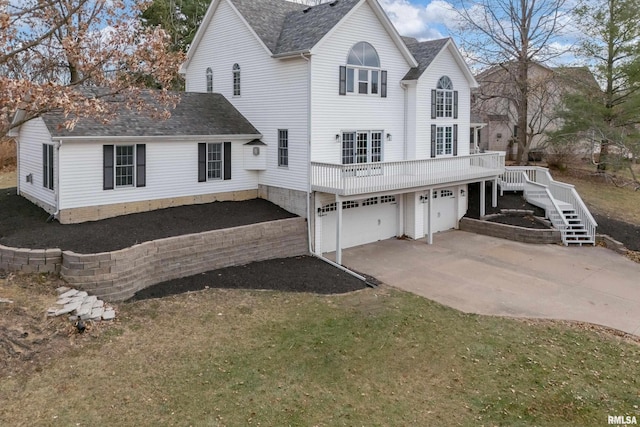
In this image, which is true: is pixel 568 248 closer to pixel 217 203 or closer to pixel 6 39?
pixel 217 203

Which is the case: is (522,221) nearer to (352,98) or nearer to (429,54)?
(429,54)

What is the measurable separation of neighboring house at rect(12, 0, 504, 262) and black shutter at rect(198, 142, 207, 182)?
20cm

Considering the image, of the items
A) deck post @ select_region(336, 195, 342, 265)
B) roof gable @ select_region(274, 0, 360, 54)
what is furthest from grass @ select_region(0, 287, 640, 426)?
roof gable @ select_region(274, 0, 360, 54)

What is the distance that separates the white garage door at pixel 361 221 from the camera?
1795cm

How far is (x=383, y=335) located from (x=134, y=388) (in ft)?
17.0

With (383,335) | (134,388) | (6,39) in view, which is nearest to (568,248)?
(383,335)

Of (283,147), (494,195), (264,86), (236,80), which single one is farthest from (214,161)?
(494,195)

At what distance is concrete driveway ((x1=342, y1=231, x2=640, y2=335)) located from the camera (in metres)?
12.6

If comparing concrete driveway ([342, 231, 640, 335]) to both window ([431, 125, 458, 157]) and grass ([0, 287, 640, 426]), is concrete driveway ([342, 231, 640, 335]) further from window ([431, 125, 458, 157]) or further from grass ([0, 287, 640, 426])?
window ([431, 125, 458, 157])

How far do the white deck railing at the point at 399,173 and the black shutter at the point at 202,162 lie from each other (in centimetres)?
407

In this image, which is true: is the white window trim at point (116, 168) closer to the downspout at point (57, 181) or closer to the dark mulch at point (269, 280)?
the downspout at point (57, 181)

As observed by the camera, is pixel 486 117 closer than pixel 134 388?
No

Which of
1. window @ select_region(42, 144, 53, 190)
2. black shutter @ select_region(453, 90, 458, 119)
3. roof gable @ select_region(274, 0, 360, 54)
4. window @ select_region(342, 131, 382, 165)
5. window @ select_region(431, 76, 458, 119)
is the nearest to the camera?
window @ select_region(42, 144, 53, 190)

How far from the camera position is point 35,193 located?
1730cm
